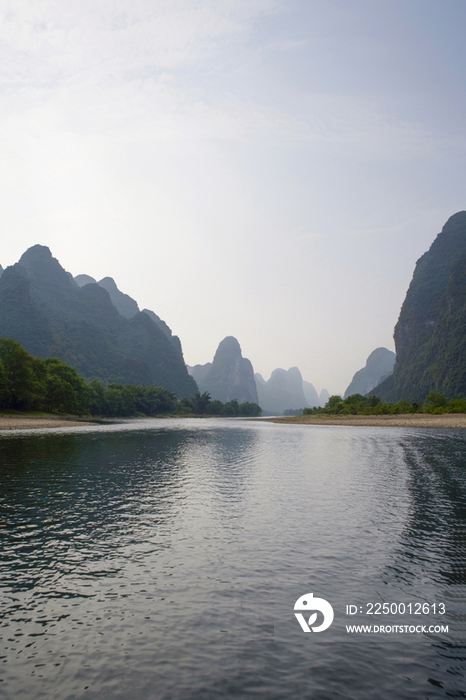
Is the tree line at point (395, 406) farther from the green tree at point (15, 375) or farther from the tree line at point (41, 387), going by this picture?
the green tree at point (15, 375)

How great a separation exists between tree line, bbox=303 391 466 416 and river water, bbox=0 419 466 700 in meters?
104

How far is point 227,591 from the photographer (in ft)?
36.0

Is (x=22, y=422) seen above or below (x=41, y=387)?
below

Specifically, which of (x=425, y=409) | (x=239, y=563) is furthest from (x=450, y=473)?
(x=425, y=409)

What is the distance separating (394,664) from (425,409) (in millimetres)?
129320

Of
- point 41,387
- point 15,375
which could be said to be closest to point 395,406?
point 41,387

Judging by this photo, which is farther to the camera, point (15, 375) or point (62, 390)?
point (62, 390)

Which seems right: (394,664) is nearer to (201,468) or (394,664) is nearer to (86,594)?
(86,594)

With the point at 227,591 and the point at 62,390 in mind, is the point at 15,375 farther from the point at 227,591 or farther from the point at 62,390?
the point at 227,591

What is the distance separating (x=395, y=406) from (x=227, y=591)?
436 feet

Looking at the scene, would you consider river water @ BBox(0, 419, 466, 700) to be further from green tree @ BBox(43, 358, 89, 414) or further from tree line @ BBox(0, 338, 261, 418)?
green tree @ BBox(43, 358, 89, 414)

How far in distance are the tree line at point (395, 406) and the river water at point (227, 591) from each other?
104213mm

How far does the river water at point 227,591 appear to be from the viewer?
24.5ft

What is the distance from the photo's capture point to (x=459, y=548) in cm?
1423
